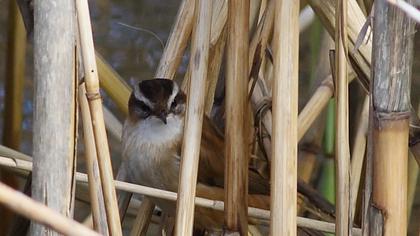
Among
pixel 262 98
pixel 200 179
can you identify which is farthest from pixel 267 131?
pixel 200 179

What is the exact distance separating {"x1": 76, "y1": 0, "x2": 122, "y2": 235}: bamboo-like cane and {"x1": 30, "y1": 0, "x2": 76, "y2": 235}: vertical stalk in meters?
0.06

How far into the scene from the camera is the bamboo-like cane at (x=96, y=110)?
1626mm

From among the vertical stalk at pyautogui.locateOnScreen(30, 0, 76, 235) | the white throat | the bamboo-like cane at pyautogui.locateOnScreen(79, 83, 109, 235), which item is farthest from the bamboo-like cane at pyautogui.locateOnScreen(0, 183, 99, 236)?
the white throat

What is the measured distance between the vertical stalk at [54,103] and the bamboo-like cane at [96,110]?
56 mm

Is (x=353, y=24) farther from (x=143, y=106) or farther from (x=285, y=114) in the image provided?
(x=143, y=106)

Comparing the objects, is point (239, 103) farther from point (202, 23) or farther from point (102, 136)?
point (102, 136)

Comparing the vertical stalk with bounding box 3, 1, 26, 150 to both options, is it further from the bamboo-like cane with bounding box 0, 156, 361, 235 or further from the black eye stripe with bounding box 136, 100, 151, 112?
the bamboo-like cane with bounding box 0, 156, 361, 235

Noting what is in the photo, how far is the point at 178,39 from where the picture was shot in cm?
221

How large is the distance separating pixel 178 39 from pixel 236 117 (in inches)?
14.5

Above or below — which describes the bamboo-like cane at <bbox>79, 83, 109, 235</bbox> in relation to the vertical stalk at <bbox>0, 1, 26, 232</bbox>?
below

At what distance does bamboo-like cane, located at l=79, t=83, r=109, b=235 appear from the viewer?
1713mm

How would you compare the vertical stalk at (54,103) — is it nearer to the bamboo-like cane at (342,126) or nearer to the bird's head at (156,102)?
the bamboo-like cane at (342,126)

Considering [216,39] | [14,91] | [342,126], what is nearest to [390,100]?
[342,126]

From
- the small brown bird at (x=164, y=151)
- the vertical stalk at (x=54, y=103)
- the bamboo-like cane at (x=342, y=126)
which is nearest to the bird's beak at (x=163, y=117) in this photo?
the small brown bird at (x=164, y=151)
